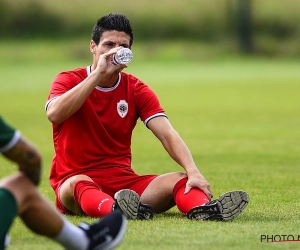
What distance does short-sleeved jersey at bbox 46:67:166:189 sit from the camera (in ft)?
23.4

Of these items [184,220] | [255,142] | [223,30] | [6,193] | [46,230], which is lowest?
[223,30]

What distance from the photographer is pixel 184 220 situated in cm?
672

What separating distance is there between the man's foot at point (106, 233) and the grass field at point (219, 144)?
657 millimetres

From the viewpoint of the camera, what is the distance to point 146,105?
7348 millimetres

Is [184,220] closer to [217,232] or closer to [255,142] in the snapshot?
[217,232]

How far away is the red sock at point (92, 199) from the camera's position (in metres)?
6.56

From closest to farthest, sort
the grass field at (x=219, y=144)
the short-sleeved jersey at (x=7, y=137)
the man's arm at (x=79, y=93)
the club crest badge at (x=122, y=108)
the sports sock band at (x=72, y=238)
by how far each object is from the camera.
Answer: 1. the short-sleeved jersey at (x=7, y=137)
2. the sports sock band at (x=72, y=238)
3. the grass field at (x=219, y=144)
4. the man's arm at (x=79, y=93)
5. the club crest badge at (x=122, y=108)

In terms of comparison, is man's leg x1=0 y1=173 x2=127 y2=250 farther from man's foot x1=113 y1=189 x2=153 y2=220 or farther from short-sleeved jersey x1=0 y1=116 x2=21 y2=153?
man's foot x1=113 y1=189 x2=153 y2=220

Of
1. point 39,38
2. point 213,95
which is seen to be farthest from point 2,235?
point 39,38

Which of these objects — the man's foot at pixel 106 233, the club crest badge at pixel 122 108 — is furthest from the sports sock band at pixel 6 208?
the club crest badge at pixel 122 108

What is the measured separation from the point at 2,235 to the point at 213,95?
2265cm

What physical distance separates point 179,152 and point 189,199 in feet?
1.74

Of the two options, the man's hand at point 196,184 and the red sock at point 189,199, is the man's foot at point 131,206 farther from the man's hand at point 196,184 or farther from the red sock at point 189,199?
the man's hand at point 196,184

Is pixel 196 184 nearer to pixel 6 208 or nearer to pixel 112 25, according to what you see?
pixel 112 25
